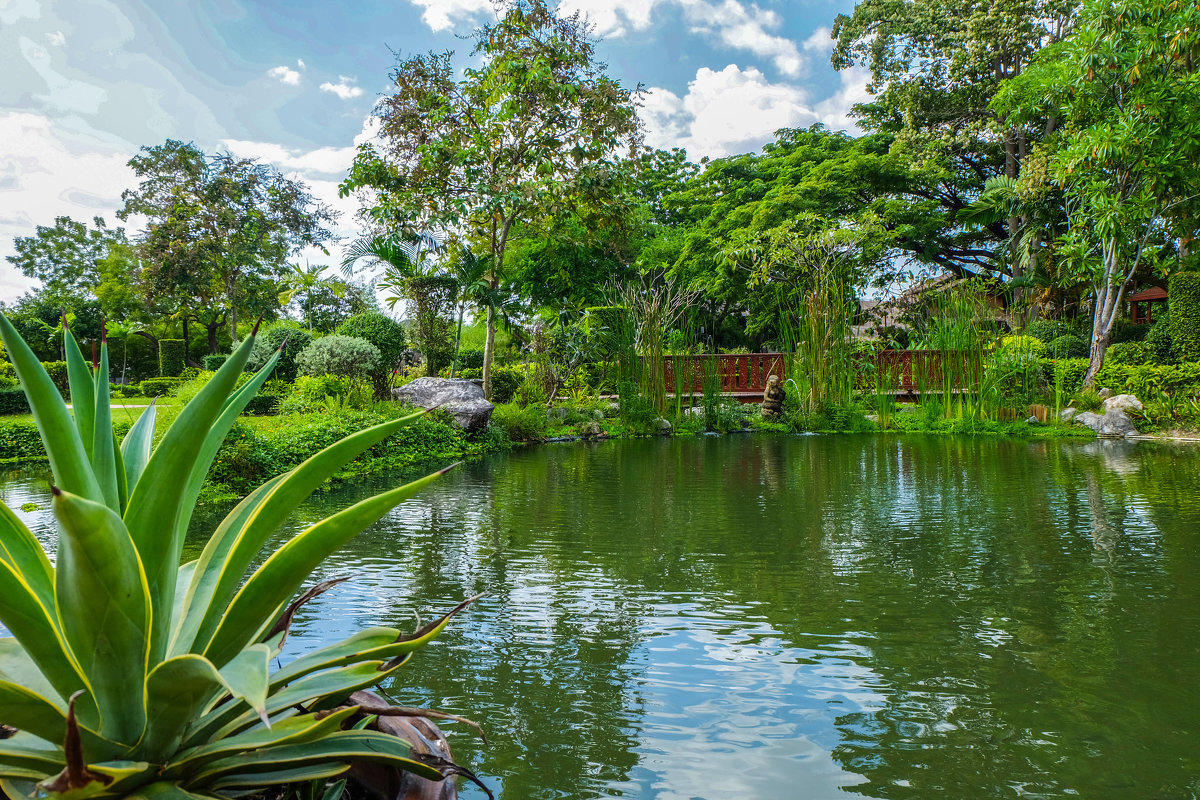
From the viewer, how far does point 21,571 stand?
1087mm

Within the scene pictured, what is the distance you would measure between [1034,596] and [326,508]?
4.12m

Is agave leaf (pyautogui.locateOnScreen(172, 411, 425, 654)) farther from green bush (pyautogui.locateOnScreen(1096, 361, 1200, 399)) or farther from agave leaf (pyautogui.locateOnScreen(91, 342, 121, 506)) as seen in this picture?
green bush (pyautogui.locateOnScreen(1096, 361, 1200, 399))

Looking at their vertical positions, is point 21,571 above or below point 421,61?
below

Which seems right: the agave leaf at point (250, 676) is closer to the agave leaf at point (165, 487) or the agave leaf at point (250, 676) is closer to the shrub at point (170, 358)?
the agave leaf at point (165, 487)

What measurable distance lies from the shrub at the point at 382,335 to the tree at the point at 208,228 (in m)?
10.3

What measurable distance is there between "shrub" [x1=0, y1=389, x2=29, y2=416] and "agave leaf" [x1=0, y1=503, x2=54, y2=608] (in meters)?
15.1

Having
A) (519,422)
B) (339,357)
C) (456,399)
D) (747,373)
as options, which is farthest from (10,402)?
(747,373)

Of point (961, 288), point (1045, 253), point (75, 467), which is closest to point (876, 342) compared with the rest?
point (961, 288)

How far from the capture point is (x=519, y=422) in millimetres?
10844

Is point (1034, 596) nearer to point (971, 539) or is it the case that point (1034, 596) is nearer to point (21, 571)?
point (971, 539)

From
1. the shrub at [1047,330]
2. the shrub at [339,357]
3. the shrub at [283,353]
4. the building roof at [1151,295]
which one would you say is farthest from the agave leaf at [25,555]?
the building roof at [1151,295]

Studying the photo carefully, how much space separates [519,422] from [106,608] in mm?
9912

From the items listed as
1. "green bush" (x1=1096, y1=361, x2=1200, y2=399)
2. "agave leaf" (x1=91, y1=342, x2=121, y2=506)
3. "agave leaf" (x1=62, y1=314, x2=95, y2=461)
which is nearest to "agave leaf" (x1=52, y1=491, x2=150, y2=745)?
"agave leaf" (x1=91, y1=342, x2=121, y2=506)

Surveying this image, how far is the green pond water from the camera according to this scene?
1.68m
